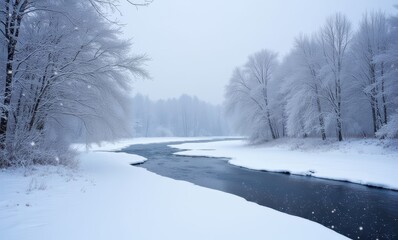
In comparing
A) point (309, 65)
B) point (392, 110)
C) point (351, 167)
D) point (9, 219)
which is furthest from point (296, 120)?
point (9, 219)

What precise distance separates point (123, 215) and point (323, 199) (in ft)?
29.4

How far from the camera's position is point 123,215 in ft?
21.4

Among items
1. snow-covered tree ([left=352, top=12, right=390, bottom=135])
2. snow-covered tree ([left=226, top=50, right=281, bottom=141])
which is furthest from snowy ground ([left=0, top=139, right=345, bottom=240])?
snow-covered tree ([left=226, top=50, right=281, bottom=141])

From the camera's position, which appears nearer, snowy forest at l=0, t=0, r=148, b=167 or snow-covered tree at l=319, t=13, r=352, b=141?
snowy forest at l=0, t=0, r=148, b=167

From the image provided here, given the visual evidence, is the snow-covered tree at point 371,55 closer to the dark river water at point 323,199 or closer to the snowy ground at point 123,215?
the dark river water at point 323,199

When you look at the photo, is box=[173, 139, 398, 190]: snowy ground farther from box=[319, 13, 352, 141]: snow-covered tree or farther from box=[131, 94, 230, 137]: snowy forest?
box=[131, 94, 230, 137]: snowy forest

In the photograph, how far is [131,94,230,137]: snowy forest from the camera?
3479 inches

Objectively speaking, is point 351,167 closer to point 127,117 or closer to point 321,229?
point 321,229

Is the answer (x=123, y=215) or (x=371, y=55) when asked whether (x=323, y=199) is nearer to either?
(x=123, y=215)

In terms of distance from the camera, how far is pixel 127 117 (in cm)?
1945

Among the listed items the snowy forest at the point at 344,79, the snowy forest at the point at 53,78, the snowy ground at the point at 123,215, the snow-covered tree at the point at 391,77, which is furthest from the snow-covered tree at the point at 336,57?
the snowy ground at the point at 123,215

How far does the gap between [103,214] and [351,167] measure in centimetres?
1559

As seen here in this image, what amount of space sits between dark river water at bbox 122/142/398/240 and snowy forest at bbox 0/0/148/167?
713 centimetres

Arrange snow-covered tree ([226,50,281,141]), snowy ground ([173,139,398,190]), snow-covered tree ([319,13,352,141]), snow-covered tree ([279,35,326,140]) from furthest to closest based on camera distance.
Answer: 1. snow-covered tree ([226,50,281,141])
2. snow-covered tree ([279,35,326,140])
3. snow-covered tree ([319,13,352,141])
4. snowy ground ([173,139,398,190])
